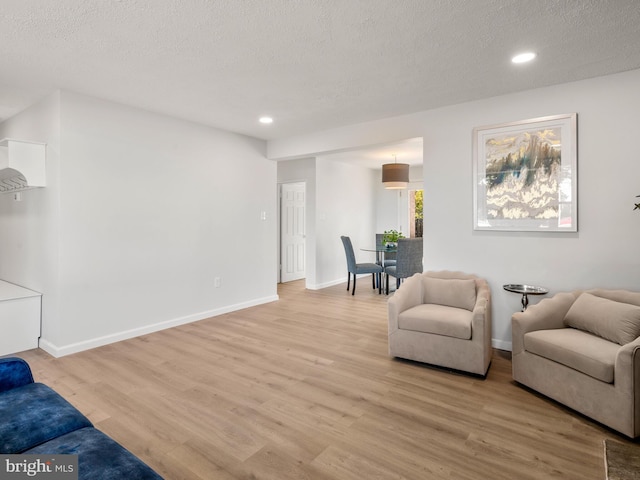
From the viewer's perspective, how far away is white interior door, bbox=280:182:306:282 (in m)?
7.51

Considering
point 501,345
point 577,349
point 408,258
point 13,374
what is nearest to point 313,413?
point 13,374

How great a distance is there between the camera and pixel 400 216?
841 cm

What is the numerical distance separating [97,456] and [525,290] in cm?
327

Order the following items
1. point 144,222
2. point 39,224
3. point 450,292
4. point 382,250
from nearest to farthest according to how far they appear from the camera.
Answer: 1. point 450,292
2. point 39,224
3. point 144,222
4. point 382,250

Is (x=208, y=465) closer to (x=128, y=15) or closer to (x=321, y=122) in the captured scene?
(x=128, y=15)

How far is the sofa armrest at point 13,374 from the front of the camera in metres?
1.78

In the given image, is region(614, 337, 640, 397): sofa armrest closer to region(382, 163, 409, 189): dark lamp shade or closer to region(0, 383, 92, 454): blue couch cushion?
region(0, 383, 92, 454): blue couch cushion

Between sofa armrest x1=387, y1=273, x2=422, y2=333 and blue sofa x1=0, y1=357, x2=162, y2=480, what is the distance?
2397 millimetres

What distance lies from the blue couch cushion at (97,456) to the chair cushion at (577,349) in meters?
2.46

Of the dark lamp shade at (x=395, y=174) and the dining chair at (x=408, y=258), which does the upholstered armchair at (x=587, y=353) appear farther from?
the dark lamp shade at (x=395, y=174)

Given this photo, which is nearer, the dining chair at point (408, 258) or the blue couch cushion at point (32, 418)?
the blue couch cushion at point (32, 418)

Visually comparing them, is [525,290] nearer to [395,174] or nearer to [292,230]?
[395,174]

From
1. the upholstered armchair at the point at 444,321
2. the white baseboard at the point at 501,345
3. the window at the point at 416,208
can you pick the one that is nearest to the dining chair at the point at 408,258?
the upholstered armchair at the point at 444,321

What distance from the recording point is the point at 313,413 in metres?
2.39
